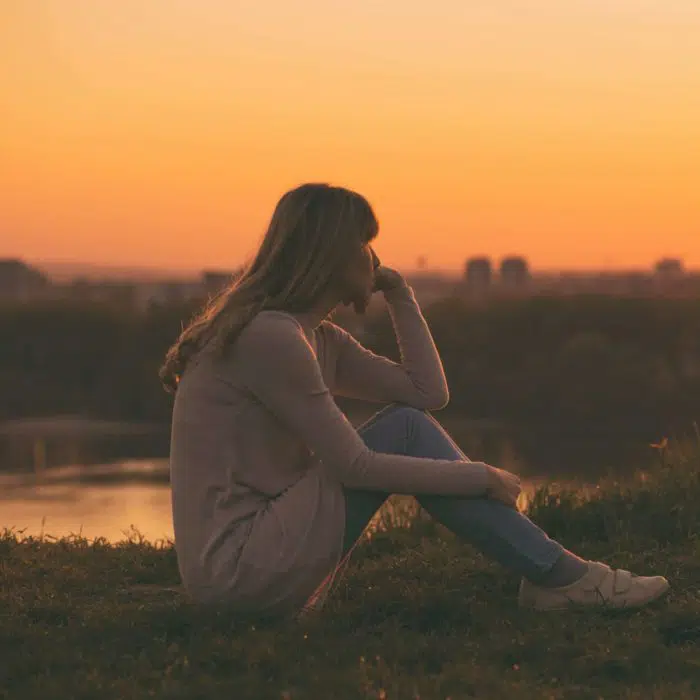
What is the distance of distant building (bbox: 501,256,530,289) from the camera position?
158ft

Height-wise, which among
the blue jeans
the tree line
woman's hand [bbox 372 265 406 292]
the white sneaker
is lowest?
the tree line

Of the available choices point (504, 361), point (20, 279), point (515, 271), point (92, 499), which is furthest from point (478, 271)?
point (92, 499)

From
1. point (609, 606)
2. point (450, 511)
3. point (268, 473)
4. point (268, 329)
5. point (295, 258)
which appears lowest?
point (609, 606)

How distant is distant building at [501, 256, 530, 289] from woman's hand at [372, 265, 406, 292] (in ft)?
142

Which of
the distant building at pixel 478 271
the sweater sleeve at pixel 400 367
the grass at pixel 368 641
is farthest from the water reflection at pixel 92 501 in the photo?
the distant building at pixel 478 271

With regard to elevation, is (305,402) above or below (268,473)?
above

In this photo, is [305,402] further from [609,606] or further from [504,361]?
[504,361]

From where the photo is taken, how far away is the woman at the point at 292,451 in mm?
2809

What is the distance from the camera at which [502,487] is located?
2.92 metres

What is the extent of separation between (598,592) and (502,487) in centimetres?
40

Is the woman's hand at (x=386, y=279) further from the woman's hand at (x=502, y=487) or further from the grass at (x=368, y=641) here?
the grass at (x=368, y=641)

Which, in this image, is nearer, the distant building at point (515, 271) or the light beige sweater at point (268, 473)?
the light beige sweater at point (268, 473)

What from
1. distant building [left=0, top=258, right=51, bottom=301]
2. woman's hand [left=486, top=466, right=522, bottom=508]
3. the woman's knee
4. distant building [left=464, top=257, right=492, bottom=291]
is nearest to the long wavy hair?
the woman's knee

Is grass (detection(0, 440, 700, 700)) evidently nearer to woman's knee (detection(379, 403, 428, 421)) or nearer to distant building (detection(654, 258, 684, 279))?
woman's knee (detection(379, 403, 428, 421))
